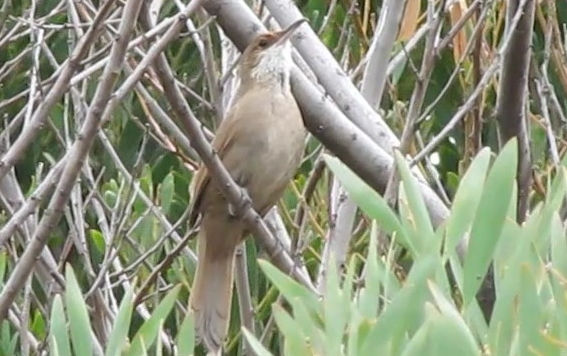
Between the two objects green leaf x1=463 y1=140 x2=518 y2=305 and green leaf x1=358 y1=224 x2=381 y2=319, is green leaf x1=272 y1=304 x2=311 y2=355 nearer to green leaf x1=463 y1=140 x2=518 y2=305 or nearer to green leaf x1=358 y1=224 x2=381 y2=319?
green leaf x1=358 y1=224 x2=381 y2=319

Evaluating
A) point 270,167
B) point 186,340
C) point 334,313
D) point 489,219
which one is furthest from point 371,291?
point 270,167

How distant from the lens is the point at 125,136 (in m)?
5.98

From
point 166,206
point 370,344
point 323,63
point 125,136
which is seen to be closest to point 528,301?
point 370,344

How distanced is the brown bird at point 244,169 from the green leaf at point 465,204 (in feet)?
7.08

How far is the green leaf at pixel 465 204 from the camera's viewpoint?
2244 mm

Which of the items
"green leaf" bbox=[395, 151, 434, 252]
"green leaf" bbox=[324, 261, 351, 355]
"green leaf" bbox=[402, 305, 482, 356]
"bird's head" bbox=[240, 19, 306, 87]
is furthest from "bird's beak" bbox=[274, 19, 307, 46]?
"green leaf" bbox=[402, 305, 482, 356]

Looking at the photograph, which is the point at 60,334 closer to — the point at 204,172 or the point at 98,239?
the point at 204,172

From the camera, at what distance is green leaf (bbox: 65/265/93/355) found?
2316 millimetres

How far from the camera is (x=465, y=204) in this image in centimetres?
229

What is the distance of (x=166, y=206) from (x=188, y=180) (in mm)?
964

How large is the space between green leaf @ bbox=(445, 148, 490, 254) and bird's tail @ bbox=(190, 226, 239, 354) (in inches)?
85.0

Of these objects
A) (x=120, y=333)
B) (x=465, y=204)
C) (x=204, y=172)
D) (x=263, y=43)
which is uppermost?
(x=120, y=333)

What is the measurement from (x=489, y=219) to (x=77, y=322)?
0.65 meters

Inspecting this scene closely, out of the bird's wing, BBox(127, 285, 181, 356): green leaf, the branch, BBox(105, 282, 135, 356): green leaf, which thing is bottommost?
the bird's wing
